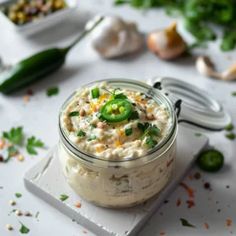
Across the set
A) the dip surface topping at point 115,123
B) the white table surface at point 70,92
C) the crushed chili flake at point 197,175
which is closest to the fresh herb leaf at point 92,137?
the dip surface topping at point 115,123

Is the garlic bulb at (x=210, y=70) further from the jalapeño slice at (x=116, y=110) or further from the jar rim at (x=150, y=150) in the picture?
the jalapeño slice at (x=116, y=110)

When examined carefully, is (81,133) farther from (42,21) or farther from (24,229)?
(42,21)

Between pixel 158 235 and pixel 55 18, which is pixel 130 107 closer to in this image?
pixel 158 235

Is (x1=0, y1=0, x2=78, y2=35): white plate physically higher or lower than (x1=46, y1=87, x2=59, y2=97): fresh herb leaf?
higher

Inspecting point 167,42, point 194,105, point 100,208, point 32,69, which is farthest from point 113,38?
point 100,208

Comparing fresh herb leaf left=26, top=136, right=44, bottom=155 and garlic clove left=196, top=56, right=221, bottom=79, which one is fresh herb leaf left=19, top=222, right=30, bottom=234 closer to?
fresh herb leaf left=26, top=136, right=44, bottom=155

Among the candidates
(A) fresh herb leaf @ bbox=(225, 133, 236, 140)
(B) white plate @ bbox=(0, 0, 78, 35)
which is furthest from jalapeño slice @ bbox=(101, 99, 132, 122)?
(B) white plate @ bbox=(0, 0, 78, 35)
